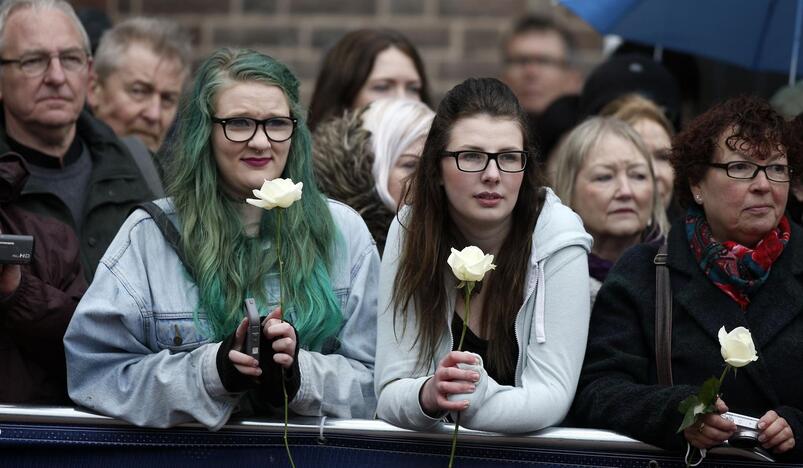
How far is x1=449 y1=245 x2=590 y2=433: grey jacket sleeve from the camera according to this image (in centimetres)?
376

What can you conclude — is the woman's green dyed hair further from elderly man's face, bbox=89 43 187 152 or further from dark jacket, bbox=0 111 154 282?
elderly man's face, bbox=89 43 187 152

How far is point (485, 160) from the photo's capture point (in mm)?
4055

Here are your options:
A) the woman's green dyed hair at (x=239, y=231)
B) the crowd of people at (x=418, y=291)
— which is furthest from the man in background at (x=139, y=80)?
the woman's green dyed hair at (x=239, y=231)

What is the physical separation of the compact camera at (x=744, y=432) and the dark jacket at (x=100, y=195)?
2.17 meters


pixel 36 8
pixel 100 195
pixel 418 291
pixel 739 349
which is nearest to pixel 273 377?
pixel 418 291

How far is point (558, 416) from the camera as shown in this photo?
3.86 meters

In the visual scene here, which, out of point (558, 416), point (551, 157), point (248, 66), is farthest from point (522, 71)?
point (558, 416)

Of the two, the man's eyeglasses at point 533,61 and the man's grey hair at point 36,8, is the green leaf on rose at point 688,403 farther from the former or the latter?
the man's eyeglasses at point 533,61

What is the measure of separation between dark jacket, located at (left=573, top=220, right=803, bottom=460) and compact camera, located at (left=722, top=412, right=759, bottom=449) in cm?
14

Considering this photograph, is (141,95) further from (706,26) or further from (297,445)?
(297,445)

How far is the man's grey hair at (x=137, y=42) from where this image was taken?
20.7 ft

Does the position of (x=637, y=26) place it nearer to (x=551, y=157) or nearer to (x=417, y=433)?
(x=551, y=157)

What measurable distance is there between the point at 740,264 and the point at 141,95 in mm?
3111

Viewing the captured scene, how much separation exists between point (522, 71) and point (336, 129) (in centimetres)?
247
